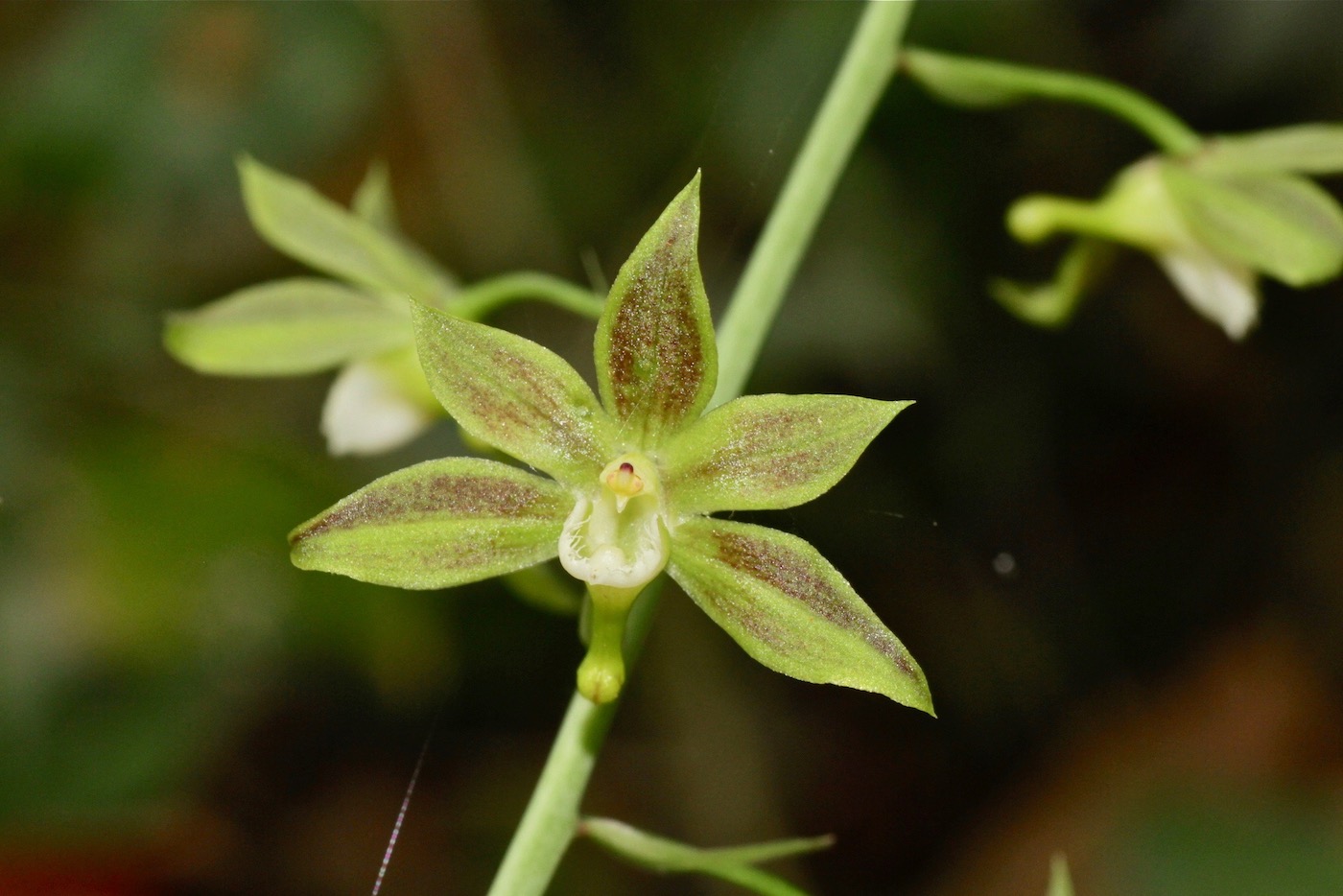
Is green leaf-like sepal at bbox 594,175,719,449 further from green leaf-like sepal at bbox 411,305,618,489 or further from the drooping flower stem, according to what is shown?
the drooping flower stem

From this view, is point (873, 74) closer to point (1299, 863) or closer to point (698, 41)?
point (698, 41)

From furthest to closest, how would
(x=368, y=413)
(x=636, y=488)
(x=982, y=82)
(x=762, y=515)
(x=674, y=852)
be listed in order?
1. (x=762, y=515)
2. (x=368, y=413)
3. (x=982, y=82)
4. (x=674, y=852)
5. (x=636, y=488)

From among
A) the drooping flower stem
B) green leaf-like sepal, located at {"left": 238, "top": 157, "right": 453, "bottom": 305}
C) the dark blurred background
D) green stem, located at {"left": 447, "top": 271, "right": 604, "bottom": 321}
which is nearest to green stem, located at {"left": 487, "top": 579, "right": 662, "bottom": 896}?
the drooping flower stem

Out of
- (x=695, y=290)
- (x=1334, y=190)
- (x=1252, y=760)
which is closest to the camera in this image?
Answer: (x=695, y=290)

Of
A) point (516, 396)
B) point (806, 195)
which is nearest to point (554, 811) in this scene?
point (516, 396)

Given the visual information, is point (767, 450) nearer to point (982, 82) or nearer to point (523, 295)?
point (523, 295)

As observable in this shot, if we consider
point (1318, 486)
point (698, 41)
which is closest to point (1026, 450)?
point (1318, 486)

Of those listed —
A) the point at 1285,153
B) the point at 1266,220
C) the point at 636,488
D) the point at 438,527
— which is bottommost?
the point at 438,527
